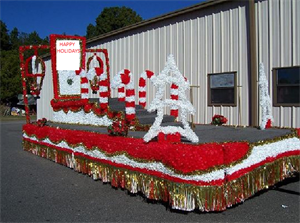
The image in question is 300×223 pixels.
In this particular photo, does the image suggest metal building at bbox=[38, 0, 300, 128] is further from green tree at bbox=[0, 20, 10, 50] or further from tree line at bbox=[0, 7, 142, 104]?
green tree at bbox=[0, 20, 10, 50]

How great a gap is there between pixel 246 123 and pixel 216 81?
5.06 feet

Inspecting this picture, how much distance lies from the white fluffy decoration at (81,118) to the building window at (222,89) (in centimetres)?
340

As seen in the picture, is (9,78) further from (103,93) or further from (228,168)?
(228,168)

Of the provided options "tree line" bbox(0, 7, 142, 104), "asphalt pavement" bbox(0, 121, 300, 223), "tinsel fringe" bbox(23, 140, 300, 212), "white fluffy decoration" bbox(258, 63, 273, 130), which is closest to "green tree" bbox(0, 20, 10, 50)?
"tree line" bbox(0, 7, 142, 104)

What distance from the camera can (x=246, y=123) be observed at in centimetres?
868

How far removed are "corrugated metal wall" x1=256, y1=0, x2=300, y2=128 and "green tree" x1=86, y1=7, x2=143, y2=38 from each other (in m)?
38.6

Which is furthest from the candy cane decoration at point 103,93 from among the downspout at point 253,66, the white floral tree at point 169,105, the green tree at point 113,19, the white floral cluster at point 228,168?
the green tree at point 113,19

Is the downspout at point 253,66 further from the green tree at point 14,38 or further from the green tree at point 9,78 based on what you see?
the green tree at point 14,38

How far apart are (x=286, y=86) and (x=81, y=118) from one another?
198 inches

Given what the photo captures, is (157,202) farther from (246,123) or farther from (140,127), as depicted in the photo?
(246,123)

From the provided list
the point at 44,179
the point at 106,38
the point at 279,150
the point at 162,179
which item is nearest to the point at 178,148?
the point at 162,179

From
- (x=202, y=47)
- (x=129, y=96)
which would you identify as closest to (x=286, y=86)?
(x=202, y=47)

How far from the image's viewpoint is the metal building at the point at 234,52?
793cm

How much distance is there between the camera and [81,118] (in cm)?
859
